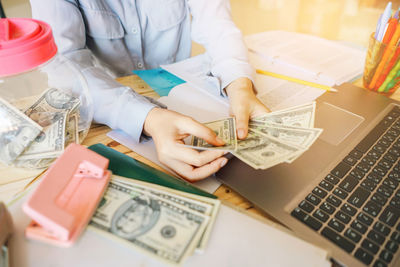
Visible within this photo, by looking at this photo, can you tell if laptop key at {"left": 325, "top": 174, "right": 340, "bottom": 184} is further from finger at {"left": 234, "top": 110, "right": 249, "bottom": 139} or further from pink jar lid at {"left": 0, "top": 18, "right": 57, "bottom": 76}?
pink jar lid at {"left": 0, "top": 18, "right": 57, "bottom": 76}

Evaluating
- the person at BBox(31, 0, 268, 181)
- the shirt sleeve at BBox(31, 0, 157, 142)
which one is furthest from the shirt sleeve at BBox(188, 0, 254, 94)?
the shirt sleeve at BBox(31, 0, 157, 142)

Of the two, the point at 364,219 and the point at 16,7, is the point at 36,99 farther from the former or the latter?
the point at 16,7

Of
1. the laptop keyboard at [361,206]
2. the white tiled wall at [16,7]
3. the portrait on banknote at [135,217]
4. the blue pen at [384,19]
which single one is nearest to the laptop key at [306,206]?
the laptop keyboard at [361,206]

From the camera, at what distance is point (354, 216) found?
43 centimetres

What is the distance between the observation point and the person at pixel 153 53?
21.5 inches

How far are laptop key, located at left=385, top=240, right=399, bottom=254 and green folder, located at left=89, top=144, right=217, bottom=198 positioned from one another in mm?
257

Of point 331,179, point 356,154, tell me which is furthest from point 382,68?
point 331,179

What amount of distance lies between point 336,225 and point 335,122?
323mm

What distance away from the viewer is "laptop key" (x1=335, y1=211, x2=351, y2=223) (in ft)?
1.38

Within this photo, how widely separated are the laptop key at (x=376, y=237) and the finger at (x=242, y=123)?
266mm

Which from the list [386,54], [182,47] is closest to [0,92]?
[182,47]

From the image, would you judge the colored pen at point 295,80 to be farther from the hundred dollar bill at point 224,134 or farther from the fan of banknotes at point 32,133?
the fan of banknotes at point 32,133

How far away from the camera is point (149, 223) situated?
0.39 meters

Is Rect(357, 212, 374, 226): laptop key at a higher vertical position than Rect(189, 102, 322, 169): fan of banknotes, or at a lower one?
lower
